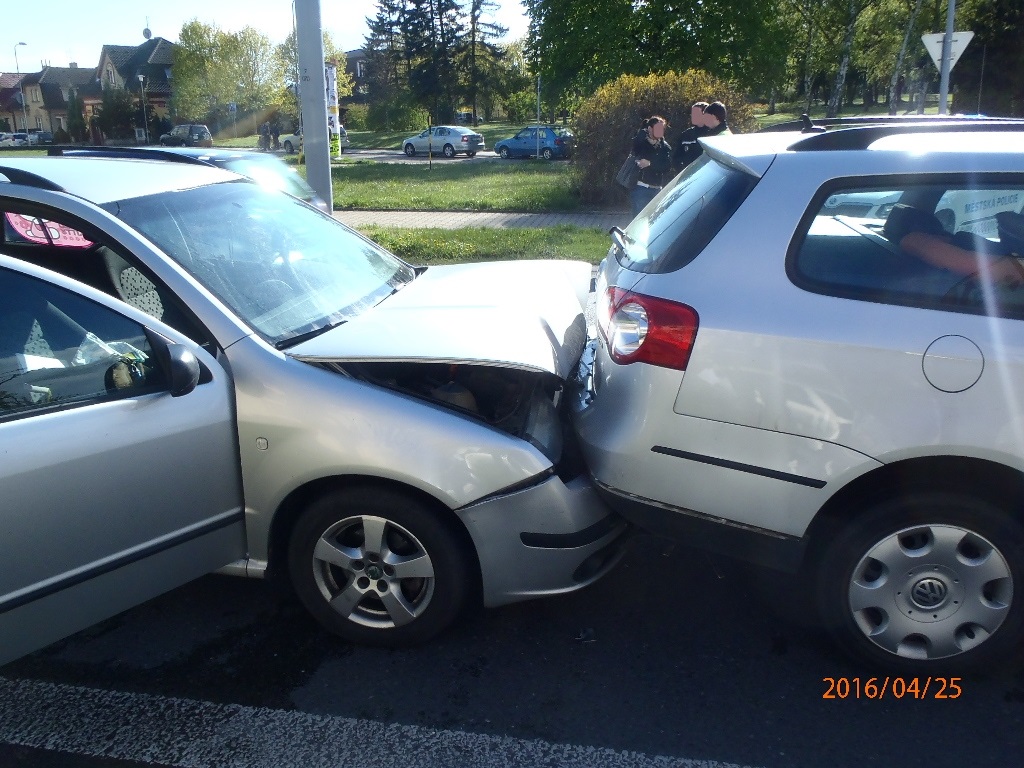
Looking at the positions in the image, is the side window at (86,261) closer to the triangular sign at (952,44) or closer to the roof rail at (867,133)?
the roof rail at (867,133)

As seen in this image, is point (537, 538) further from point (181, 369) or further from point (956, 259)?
point (956, 259)

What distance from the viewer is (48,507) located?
2.73m

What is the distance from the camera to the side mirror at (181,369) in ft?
9.68

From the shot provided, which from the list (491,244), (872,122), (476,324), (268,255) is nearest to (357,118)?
(491,244)

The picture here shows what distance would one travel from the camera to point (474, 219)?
53.0ft

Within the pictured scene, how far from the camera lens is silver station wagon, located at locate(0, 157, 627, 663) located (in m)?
2.82

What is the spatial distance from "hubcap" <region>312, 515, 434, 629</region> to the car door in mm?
396

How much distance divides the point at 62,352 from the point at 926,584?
115 inches

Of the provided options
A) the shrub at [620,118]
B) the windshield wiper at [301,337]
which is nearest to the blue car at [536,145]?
the shrub at [620,118]

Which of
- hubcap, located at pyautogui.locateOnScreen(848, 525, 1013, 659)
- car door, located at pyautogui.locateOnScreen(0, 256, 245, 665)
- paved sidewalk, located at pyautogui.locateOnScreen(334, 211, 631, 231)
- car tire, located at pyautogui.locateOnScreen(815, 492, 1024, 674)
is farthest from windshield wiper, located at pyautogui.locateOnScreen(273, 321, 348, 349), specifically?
paved sidewalk, located at pyautogui.locateOnScreen(334, 211, 631, 231)

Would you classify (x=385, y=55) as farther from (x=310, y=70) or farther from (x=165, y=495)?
(x=165, y=495)

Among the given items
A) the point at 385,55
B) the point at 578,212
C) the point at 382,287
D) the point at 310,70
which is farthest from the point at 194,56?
the point at 382,287

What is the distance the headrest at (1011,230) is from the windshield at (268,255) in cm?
244
